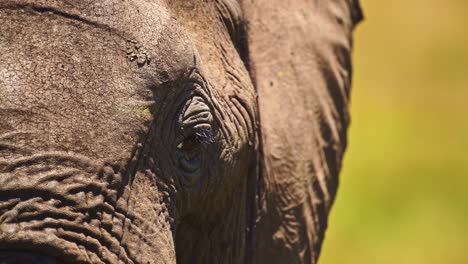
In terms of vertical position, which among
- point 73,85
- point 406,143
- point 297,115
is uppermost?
point 73,85

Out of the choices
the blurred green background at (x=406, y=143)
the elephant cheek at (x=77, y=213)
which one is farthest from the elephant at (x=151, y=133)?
the blurred green background at (x=406, y=143)

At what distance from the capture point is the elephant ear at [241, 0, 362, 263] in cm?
279

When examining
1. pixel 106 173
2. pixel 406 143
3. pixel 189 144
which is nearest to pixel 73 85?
pixel 106 173

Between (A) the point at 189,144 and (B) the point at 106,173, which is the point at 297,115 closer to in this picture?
(A) the point at 189,144

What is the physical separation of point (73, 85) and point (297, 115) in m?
0.67

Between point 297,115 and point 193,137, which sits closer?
point 193,137

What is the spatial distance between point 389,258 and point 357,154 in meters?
1.26

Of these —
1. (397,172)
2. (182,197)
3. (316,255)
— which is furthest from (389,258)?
(182,197)

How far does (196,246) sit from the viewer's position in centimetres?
261

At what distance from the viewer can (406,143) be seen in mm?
8133

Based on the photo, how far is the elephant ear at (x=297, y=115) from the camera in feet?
9.17

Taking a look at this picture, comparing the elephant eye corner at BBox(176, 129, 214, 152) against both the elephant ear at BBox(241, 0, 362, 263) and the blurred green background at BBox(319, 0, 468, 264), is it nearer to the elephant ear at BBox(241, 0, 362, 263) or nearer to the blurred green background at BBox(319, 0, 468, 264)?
the elephant ear at BBox(241, 0, 362, 263)

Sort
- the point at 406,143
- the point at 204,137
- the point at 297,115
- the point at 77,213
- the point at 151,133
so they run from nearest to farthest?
the point at 77,213 < the point at 151,133 < the point at 204,137 < the point at 297,115 < the point at 406,143

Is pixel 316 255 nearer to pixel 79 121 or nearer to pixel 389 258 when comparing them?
pixel 79 121
